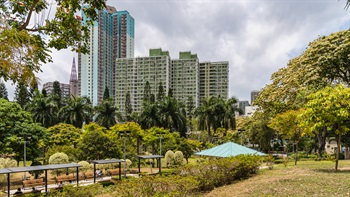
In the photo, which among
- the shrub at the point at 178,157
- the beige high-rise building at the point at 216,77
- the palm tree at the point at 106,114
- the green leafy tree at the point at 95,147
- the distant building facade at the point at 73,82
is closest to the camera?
the green leafy tree at the point at 95,147

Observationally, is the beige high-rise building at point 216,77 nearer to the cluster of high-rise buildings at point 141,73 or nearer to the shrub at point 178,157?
the cluster of high-rise buildings at point 141,73

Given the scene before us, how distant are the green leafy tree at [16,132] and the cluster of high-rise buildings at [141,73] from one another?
211 ft

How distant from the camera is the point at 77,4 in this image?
158 inches

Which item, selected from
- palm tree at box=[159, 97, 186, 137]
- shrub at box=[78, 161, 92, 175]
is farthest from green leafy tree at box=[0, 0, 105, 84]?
palm tree at box=[159, 97, 186, 137]

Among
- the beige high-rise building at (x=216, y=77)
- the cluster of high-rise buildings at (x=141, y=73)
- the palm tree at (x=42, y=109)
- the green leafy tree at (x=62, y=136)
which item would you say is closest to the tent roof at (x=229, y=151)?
the green leafy tree at (x=62, y=136)

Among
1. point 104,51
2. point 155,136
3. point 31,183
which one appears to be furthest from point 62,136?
point 104,51

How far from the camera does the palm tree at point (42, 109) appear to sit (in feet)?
118

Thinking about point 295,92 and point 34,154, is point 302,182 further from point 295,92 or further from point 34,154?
point 34,154

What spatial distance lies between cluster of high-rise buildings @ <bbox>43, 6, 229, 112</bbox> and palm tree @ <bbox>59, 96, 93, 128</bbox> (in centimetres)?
4549

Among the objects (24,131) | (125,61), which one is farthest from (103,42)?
(24,131)

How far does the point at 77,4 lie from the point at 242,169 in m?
10.8

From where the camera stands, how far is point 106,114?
37250 mm

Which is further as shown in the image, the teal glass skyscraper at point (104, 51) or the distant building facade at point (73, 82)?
the distant building facade at point (73, 82)

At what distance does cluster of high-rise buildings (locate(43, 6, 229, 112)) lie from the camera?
280 ft
